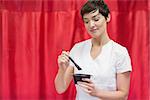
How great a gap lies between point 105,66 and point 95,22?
0.18m

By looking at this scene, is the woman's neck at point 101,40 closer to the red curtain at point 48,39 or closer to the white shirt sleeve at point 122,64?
the white shirt sleeve at point 122,64

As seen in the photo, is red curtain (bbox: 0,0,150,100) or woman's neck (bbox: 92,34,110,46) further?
red curtain (bbox: 0,0,150,100)

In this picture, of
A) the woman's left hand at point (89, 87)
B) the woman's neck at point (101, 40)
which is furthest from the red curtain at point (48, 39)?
the woman's left hand at point (89, 87)

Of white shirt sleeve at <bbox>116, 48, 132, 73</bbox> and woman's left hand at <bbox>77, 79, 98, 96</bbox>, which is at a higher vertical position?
white shirt sleeve at <bbox>116, 48, 132, 73</bbox>

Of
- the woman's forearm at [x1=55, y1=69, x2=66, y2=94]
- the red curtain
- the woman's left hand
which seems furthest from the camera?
the red curtain

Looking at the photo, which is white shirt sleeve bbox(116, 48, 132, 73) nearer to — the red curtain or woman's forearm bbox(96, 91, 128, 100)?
woman's forearm bbox(96, 91, 128, 100)

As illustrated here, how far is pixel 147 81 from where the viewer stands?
59.2 inches

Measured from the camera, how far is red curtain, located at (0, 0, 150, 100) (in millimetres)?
1494

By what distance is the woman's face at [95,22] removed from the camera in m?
1.00

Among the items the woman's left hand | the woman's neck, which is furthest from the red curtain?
the woman's left hand

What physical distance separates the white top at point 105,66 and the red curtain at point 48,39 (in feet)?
1.59

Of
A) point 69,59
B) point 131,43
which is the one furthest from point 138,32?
point 69,59

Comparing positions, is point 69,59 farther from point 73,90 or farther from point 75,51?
point 73,90

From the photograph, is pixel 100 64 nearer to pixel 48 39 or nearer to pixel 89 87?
pixel 89 87
